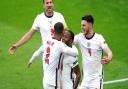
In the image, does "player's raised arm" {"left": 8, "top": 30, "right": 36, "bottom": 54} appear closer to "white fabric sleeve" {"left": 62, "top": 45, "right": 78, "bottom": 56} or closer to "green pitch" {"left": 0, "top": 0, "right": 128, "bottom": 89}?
"white fabric sleeve" {"left": 62, "top": 45, "right": 78, "bottom": 56}

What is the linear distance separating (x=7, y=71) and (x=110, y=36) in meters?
4.40

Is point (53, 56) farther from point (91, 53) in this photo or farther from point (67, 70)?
point (91, 53)

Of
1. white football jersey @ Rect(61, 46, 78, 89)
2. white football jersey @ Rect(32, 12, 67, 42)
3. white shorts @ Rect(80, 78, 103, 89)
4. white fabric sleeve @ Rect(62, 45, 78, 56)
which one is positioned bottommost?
white shorts @ Rect(80, 78, 103, 89)

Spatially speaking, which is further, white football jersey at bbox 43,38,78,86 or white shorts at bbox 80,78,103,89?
white shorts at bbox 80,78,103,89

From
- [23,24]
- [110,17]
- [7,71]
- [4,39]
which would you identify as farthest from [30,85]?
[110,17]

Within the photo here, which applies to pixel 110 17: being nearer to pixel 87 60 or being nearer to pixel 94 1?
pixel 94 1

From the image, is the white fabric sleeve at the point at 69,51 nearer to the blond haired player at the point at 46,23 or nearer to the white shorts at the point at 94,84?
the white shorts at the point at 94,84

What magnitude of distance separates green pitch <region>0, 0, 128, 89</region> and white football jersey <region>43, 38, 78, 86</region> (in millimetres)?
3762

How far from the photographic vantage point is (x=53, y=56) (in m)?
12.5

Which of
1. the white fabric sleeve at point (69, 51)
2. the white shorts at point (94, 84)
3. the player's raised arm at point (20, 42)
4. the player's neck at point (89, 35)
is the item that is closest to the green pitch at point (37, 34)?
the player's raised arm at point (20, 42)

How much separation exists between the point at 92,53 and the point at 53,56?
1071mm

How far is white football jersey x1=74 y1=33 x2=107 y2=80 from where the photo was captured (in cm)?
1304

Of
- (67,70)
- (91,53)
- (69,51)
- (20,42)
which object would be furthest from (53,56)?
(20,42)

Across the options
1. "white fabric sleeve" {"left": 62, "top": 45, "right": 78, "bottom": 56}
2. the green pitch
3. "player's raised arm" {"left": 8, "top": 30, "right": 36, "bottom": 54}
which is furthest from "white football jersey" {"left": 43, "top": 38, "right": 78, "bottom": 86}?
the green pitch
